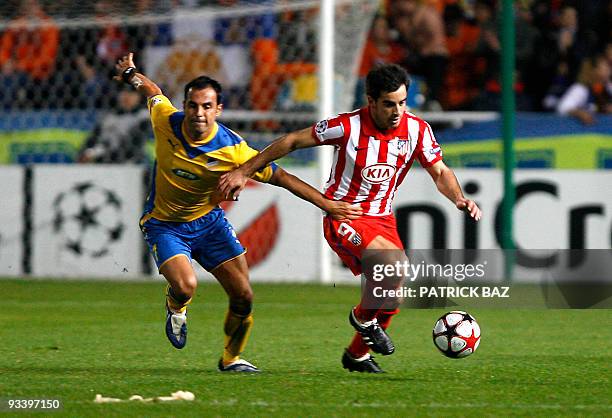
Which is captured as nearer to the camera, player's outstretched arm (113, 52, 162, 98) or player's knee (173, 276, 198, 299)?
player's knee (173, 276, 198, 299)

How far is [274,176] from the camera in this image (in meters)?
7.26

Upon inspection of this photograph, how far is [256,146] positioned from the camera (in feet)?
43.8

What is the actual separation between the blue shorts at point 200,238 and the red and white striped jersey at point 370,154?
65 cm

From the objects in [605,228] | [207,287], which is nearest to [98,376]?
[207,287]

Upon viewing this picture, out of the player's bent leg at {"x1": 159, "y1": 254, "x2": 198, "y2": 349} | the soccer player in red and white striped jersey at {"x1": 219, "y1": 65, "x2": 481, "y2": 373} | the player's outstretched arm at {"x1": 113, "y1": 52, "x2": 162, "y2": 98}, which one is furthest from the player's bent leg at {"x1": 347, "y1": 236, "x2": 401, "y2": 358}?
the player's outstretched arm at {"x1": 113, "y1": 52, "x2": 162, "y2": 98}

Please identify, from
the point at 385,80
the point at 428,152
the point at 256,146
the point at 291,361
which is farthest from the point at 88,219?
the point at 385,80

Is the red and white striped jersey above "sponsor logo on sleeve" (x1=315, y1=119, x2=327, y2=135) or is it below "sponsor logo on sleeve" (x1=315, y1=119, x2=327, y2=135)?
below

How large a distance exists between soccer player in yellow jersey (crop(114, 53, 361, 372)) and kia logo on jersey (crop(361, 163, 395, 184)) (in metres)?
0.68

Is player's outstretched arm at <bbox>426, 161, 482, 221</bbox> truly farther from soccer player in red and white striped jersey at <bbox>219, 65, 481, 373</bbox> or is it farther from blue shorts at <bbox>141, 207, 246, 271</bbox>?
blue shorts at <bbox>141, 207, 246, 271</bbox>

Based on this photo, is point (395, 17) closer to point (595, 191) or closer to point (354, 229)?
point (595, 191)

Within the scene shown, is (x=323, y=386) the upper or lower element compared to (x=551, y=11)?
lower

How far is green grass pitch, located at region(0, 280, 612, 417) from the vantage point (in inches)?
240

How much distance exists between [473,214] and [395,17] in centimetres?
874

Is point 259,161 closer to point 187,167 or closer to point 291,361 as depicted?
point 187,167
